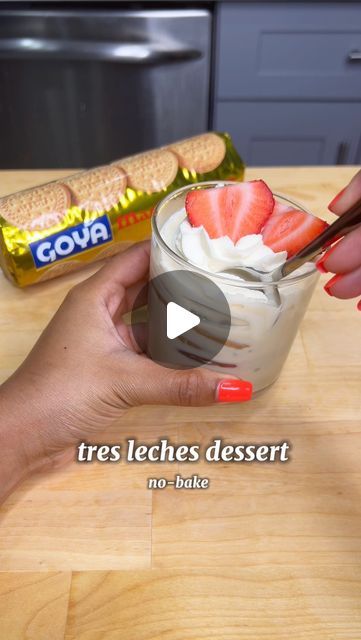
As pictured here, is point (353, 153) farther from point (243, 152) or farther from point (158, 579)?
point (158, 579)

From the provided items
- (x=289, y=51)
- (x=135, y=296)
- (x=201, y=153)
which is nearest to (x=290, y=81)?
(x=289, y=51)

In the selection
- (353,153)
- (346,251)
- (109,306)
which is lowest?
(353,153)

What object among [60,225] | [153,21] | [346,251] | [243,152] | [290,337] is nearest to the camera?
[346,251]

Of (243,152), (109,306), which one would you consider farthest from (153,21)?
(109,306)

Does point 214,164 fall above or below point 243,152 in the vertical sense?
above

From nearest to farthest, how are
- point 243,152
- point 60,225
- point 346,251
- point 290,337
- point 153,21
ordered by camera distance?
point 346,251, point 290,337, point 60,225, point 153,21, point 243,152

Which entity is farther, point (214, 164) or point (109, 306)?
point (214, 164)

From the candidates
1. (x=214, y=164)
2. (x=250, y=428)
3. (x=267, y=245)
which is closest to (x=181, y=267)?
(x=267, y=245)
